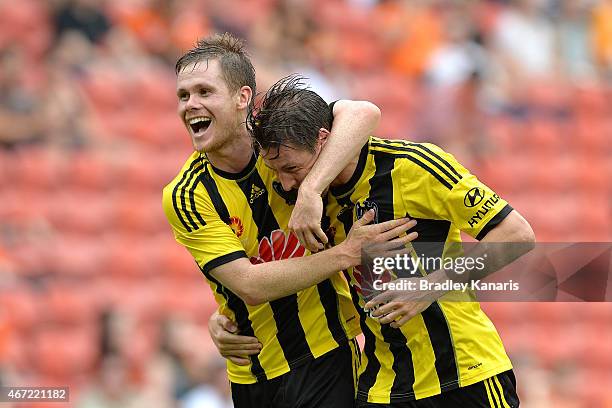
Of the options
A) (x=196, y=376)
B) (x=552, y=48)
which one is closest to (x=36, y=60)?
(x=196, y=376)

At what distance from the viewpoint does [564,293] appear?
5793 millimetres

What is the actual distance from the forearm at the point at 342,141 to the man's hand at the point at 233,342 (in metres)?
0.89

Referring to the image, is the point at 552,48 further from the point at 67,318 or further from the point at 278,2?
the point at 67,318

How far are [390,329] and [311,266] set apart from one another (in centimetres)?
42

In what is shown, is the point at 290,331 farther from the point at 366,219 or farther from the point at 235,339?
the point at 366,219

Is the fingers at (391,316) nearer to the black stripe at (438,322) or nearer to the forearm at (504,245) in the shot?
the black stripe at (438,322)

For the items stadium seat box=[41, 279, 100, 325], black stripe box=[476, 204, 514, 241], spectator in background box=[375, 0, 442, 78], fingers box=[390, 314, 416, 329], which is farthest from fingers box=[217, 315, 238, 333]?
spectator in background box=[375, 0, 442, 78]

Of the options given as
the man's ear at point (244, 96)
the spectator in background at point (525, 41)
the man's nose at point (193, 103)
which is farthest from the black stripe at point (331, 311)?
the spectator in background at point (525, 41)

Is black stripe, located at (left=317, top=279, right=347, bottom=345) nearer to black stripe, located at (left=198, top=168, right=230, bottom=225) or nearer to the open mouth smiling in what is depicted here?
black stripe, located at (left=198, top=168, right=230, bottom=225)

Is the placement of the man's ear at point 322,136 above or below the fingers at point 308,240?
above

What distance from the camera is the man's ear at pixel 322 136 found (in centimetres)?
474

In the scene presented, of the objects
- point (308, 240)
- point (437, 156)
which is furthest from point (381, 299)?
point (437, 156)

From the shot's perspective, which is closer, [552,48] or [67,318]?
[67,318]

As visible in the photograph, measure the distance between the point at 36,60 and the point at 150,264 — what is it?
2.04 m
